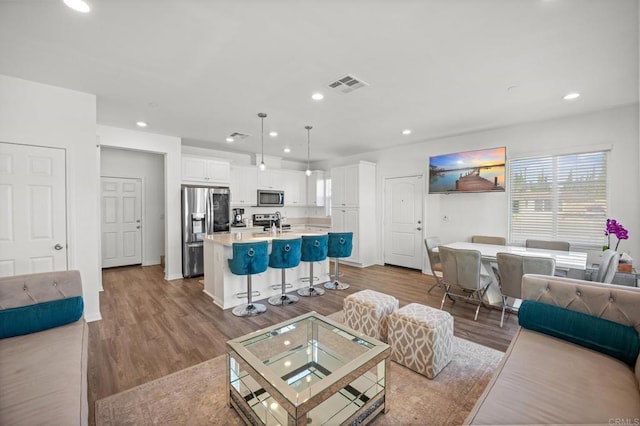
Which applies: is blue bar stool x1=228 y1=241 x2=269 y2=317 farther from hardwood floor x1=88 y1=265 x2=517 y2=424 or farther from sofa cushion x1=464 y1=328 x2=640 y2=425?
sofa cushion x1=464 y1=328 x2=640 y2=425

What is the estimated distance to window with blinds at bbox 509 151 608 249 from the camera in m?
3.79

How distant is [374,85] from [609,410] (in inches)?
119

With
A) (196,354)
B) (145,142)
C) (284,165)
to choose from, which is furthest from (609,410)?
(284,165)

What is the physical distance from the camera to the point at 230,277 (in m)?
3.67

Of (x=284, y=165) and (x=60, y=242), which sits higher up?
(x=284, y=165)

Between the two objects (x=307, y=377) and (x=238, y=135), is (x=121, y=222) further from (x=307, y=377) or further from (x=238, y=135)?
(x=307, y=377)

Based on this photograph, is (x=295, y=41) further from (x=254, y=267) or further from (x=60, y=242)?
(x=60, y=242)

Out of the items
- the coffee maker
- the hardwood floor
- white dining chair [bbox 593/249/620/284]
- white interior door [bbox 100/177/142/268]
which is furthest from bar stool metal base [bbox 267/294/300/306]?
white interior door [bbox 100/177/142/268]

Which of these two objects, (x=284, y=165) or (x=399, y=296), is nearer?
(x=399, y=296)

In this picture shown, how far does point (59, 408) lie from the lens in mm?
1248

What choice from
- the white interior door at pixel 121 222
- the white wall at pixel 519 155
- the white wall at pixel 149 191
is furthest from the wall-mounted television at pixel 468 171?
the white interior door at pixel 121 222

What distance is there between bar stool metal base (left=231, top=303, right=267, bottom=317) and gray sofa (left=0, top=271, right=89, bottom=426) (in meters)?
1.59

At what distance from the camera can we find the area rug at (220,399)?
174 cm

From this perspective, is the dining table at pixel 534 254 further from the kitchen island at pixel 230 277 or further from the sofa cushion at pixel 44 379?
the sofa cushion at pixel 44 379
